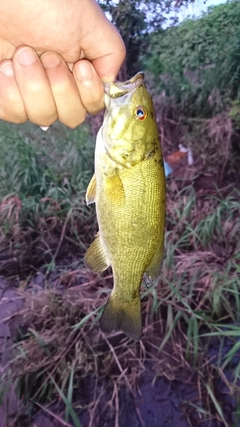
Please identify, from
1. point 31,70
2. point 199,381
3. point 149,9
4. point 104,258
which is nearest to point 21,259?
point 199,381

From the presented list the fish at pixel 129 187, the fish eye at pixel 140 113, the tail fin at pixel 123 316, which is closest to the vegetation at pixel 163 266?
the tail fin at pixel 123 316

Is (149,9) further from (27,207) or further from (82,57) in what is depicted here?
(82,57)

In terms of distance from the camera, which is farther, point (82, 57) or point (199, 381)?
point (199, 381)

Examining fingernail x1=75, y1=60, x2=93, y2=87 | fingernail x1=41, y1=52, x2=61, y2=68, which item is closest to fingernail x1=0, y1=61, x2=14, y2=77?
fingernail x1=41, y1=52, x2=61, y2=68

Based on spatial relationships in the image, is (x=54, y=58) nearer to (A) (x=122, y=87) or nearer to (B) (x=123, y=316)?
(A) (x=122, y=87)

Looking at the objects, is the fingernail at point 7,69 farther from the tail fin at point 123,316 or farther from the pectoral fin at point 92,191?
the tail fin at point 123,316

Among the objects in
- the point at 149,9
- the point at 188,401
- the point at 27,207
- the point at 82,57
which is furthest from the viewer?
the point at 149,9

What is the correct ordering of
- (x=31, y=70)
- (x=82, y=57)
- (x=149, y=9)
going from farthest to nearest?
(x=149, y=9), (x=82, y=57), (x=31, y=70)

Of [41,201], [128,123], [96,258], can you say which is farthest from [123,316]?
[41,201]
